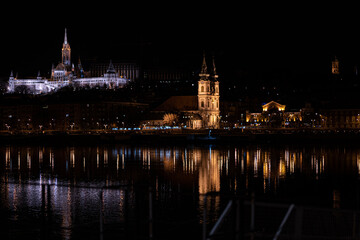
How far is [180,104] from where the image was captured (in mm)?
124125

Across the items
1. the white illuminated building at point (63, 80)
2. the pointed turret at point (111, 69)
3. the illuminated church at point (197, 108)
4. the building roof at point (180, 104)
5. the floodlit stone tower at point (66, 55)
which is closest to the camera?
the illuminated church at point (197, 108)

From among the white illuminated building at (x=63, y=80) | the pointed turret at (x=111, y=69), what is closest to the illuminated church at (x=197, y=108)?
the white illuminated building at (x=63, y=80)

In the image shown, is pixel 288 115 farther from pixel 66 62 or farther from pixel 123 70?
pixel 66 62

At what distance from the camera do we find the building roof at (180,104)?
12188 centimetres

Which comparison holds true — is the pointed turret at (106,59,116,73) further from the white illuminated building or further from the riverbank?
the riverbank

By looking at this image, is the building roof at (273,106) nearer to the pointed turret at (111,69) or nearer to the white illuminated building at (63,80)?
the white illuminated building at (63,80)

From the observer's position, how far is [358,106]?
108 meters

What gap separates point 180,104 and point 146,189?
98.0 meters

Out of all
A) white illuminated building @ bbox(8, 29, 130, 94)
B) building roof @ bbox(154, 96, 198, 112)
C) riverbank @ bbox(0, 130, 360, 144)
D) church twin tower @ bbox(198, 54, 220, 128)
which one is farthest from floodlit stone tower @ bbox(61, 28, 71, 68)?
riverbank @ bbox(0, 130, 360, 144)

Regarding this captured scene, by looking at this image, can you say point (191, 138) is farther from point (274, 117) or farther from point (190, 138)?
point (274, 117)

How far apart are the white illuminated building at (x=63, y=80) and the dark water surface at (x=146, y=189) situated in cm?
11637

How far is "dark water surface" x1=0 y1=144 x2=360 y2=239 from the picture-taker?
16.6 m

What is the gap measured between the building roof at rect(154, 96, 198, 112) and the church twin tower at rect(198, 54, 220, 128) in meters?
2.55

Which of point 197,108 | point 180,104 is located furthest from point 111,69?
point 197,108
